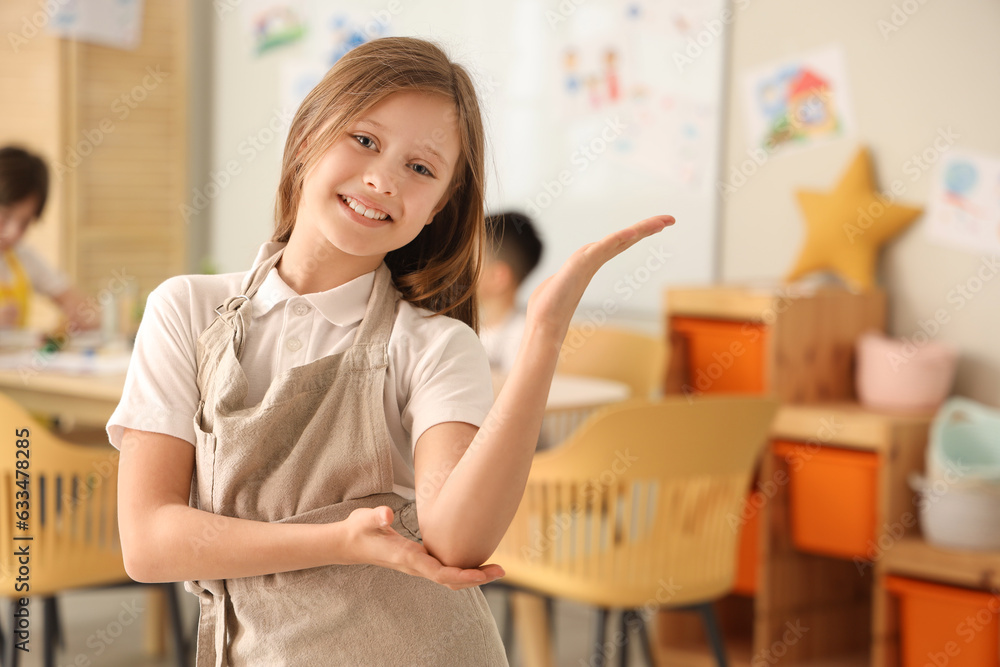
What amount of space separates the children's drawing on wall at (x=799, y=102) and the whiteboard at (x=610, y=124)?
136mm

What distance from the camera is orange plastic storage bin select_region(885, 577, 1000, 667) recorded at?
2.57 metres

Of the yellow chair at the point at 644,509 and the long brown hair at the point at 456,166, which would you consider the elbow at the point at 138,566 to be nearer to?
the long brown hair at the point at 456,166

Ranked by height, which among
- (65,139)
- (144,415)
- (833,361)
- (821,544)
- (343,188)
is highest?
(65,139)

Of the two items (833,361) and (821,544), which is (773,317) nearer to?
(833,361)

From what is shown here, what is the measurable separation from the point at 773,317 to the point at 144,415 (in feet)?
7.09

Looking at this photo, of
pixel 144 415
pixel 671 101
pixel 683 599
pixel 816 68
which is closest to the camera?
pixel 144 415

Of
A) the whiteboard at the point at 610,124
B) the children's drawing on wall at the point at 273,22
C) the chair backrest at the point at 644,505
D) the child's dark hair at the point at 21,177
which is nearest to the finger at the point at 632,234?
the chair backrest at the point at 644,505

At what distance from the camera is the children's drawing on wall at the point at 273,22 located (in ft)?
15.7

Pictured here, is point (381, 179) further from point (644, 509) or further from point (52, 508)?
point (52, 508)

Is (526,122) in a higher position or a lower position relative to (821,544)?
higher

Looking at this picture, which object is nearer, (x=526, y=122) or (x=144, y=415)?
(x=144, y=415)

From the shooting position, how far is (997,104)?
2.93 metres

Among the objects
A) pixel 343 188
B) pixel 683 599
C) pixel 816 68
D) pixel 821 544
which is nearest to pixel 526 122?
pixel 816 68

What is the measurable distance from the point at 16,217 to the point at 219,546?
285 cm
